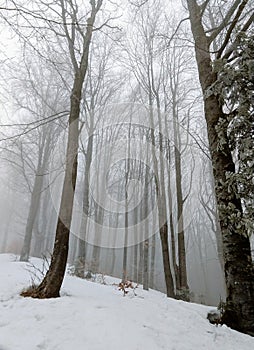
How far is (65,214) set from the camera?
379 centimetres

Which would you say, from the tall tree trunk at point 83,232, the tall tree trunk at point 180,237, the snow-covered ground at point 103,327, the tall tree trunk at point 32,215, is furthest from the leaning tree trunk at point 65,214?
the tall tree trunk at point 32,215

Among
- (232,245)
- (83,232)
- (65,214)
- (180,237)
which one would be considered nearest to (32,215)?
(83,232)

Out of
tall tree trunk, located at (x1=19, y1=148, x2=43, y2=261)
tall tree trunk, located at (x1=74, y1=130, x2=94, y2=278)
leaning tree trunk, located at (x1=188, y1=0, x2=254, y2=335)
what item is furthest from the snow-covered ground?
tall tree trunk, located at (x1=19, y1=148, x2=43, y2=261)

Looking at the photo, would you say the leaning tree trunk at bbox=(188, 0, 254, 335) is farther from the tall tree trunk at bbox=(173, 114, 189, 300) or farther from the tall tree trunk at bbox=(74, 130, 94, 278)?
the tall tree trunk at bbox=(74, 130, 94, 278)

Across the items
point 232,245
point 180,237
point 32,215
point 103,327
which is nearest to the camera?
point 103,327

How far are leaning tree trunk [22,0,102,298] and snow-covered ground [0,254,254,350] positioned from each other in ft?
0.90

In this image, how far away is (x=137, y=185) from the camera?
41.8 ft

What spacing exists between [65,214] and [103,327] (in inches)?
75.7

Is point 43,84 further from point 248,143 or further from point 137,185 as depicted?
point 248,143

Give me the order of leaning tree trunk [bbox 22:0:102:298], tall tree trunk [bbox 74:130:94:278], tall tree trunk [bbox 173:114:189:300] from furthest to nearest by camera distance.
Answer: tall tree trunk [bbox 74:130:94:278], tall tree trunk [bbox 173:114:189:300], leaning tree trunk [bbox 22:0:102:298]

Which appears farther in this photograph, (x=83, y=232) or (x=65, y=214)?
(x=83, y=232)

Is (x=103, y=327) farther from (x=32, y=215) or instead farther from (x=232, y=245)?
(x=32, y=215)

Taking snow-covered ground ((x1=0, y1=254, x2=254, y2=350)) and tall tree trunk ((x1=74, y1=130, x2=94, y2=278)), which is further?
tall tree trunk ((x1=74, y1=130, x2=94, y2=278))

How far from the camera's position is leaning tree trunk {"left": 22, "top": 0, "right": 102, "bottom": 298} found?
3293mm
